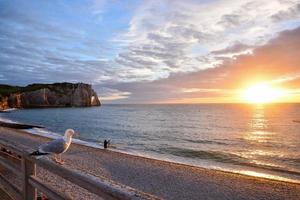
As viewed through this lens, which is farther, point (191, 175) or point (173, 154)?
point (173, 154)

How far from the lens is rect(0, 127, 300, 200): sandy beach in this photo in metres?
13.3

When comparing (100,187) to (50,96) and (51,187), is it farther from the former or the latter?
(50,96)

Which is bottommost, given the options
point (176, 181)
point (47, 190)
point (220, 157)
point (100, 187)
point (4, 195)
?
point (220, 157)

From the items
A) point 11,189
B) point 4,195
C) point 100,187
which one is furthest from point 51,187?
point 4,195

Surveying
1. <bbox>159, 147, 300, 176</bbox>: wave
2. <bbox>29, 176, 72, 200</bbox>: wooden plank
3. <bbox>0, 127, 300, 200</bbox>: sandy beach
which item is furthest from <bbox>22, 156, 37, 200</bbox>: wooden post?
<bbox>159, 147, 300, 176</bbox>: wave

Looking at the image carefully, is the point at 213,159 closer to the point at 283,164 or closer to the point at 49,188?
the point at 283,164

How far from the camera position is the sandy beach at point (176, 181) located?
13328 millimetres

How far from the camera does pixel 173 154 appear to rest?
28.7 meters

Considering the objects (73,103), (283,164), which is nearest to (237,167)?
(283,164)

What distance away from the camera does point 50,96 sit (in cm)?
17512

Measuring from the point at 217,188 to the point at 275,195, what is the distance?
2668 millimetres

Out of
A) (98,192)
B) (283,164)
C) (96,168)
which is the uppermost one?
(98,192)

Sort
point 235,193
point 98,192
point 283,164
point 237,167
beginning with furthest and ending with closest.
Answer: point 283,164
point 237,167
point 235,193
point 98,192

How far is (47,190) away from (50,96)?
180 metres
